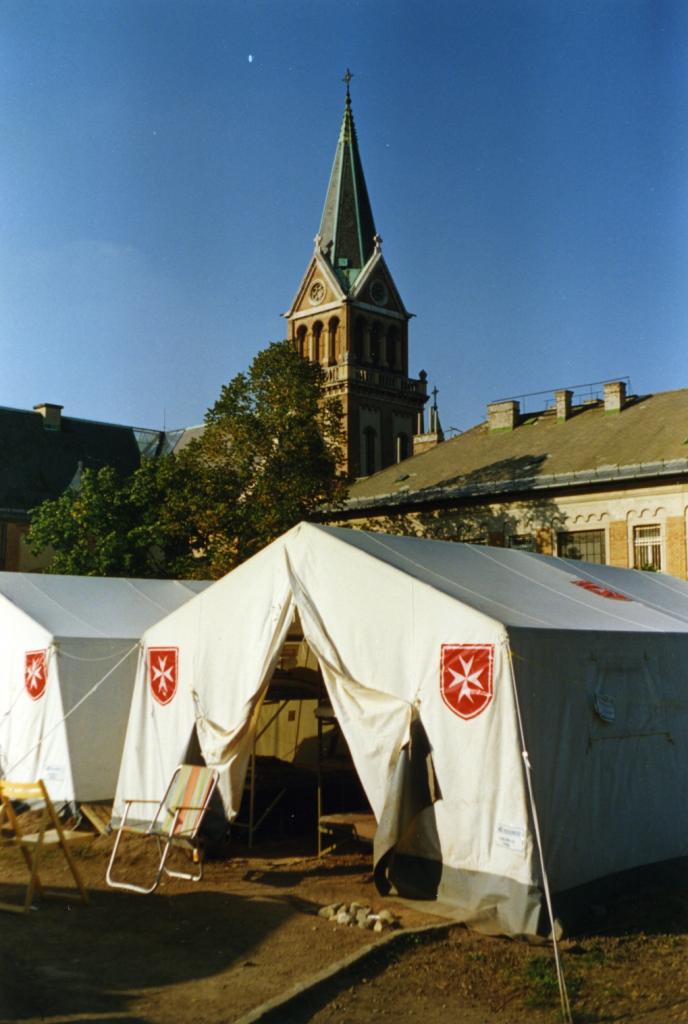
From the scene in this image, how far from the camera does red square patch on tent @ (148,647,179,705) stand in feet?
39.5

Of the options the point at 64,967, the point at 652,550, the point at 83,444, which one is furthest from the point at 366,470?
the point at 64,967

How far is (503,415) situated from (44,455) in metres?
28.2

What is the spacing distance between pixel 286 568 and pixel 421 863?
3.18 metres

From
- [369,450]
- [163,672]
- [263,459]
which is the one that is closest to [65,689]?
[163,672]

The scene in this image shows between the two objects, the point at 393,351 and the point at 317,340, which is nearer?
the point at 317,340

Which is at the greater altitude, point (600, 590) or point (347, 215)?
point (347, 215)

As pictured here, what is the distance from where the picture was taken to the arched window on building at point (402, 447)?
58.8 meters

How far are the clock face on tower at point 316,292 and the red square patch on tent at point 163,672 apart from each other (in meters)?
50.5

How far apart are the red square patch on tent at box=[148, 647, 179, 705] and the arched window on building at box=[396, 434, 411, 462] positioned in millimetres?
46765

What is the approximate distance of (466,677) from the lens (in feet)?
29.6

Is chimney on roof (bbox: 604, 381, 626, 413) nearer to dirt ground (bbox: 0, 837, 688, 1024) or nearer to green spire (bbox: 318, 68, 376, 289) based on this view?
dirt ground (bbox: 0, 837, 688, 1024)

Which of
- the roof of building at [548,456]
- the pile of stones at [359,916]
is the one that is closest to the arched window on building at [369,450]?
the roof of building at [548,456]

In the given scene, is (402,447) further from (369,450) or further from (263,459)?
(263,459)

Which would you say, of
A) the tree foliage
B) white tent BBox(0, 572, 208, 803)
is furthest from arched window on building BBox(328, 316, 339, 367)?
white tent BBox(0, 572, 208, 803)
